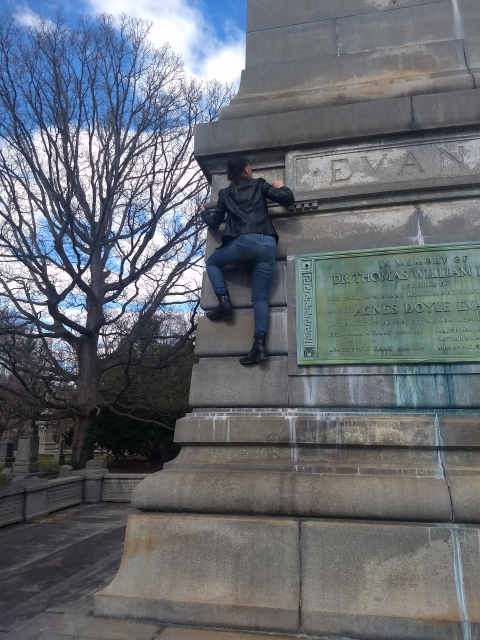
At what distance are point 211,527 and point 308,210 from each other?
3454 millimetres

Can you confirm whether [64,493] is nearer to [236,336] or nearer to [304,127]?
[236,336]

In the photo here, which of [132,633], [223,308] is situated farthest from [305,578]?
[223,308]

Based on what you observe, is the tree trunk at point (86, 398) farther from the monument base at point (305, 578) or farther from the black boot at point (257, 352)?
the monument base at point (305, 578)

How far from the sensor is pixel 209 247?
572cm

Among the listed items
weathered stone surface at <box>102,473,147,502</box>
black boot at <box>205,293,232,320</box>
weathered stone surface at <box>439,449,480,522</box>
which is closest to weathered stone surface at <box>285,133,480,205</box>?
black boot at <box>205,293,232,320</box>

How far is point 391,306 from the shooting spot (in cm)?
498

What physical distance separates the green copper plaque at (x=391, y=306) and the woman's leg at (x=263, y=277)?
340mm

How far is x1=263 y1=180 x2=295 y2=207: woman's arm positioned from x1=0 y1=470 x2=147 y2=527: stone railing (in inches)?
388

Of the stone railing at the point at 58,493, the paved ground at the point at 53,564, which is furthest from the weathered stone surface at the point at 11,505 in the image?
the paved ground at the point at 53,564

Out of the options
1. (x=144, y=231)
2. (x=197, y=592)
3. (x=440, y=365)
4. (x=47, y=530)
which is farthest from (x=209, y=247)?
(x=144, y=231)

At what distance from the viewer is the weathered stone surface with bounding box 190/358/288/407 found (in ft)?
16.0

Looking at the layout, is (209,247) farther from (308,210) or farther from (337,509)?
(337,509)

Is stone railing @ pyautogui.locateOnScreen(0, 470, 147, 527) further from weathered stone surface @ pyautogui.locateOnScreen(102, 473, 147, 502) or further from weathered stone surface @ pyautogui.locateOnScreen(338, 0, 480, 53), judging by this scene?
weathered stone surface @ pyautogui.locateOnScreen(338, 0, 480, 53)

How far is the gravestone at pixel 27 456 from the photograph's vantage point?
26.6 meters
